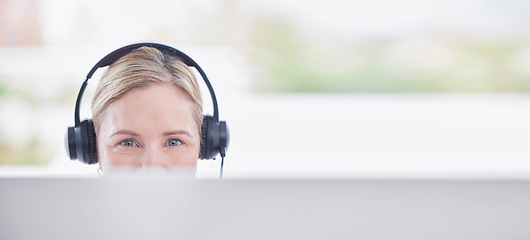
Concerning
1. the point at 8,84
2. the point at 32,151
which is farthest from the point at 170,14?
the point at 32,151

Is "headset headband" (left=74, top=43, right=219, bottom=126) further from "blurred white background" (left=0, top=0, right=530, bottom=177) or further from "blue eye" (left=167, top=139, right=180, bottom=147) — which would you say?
"blurred white background" (left=0, top=0, right=530, bottom=177)

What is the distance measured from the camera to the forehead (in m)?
0.68

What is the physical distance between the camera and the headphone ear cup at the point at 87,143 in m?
0.67

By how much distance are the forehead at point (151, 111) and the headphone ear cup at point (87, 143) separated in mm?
23

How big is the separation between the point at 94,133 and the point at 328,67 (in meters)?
4.26

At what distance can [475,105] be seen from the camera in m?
4.72

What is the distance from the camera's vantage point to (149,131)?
2.19 feet

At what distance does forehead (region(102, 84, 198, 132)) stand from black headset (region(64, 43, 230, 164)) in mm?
25

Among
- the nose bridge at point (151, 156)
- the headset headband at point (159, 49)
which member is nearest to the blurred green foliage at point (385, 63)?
the headset headband at point (159, 49)

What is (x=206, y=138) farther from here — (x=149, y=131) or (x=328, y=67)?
(x=328, y=67)

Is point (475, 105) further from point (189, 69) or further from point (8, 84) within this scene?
point (189, 69)

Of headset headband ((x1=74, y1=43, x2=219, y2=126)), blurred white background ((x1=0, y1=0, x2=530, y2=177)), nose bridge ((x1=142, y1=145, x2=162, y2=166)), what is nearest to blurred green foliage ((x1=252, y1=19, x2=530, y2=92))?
blurred white background ((x1=0, y1=0, x2=530, y2=177))

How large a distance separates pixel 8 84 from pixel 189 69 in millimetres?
3538

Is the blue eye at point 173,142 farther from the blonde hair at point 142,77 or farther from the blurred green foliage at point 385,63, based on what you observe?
the blurred green foliage at point 385,63
